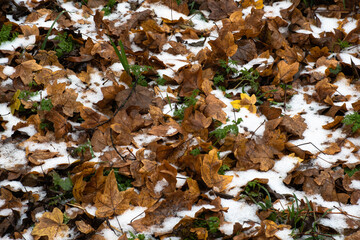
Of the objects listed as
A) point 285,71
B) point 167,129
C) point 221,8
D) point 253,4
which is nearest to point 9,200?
point 167,129

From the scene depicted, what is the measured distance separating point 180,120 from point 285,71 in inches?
39.4

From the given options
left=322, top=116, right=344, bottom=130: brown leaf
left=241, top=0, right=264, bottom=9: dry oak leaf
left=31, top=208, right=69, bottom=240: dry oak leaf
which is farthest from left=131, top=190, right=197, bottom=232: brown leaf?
left=241, top=0, right=264, bottom=9: dry oak leaf

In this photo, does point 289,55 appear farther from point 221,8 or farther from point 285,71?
point 221,8

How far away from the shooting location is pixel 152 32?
2980 millimetres

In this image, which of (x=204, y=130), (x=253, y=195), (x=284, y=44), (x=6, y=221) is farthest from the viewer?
(x=284, y=44)

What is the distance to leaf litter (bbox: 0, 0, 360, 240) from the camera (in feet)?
6.04

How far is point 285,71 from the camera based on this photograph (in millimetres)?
2617

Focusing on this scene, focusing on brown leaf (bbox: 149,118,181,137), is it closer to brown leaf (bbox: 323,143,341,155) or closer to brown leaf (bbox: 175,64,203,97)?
brown leaf (bbox: 175,64,203,97)

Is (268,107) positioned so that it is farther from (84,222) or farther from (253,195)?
(84,222)

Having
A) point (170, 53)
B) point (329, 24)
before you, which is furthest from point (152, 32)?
point (329, 24)

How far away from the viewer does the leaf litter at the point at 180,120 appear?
1.84 metres

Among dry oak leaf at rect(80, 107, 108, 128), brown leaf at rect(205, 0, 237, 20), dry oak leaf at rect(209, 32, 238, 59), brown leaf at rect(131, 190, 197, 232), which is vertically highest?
brown leaf at rect(205, 0, 237, 20)

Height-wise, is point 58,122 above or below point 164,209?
above

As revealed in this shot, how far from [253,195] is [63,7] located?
268 cm
